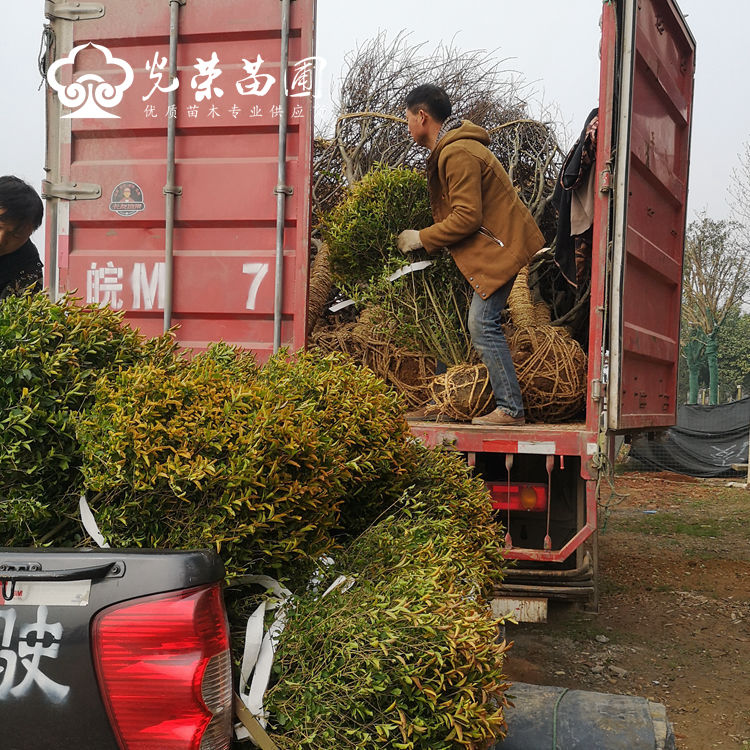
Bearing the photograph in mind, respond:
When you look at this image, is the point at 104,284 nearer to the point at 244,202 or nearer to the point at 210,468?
the point at 244,202

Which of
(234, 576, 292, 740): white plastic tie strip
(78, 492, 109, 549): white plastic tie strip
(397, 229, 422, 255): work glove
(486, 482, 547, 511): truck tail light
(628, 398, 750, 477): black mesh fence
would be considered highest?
(397, 229, 422, 255): work glove

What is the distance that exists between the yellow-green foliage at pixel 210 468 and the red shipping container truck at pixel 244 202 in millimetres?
2200

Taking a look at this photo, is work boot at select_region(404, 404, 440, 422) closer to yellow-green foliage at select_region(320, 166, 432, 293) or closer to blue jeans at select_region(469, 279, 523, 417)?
blue jeans at select_region(469, 279, 523, 417)

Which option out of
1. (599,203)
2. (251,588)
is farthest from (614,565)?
(251,588)

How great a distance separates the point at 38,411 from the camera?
5.31 feet

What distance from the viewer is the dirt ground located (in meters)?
3.79

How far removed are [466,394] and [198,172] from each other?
177 centimetres

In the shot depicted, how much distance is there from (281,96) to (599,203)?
163 cm

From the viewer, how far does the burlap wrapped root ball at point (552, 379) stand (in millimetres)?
4109

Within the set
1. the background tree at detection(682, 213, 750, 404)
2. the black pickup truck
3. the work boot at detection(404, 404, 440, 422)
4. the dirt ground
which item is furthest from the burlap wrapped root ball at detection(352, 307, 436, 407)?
the background tree at detection(682, 213, 750, 404)

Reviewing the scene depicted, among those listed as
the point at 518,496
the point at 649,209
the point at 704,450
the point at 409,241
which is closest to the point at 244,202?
the point at 409,241

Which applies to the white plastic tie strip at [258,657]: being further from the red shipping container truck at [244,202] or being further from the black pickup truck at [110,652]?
the red shipping container truck at [244,202]

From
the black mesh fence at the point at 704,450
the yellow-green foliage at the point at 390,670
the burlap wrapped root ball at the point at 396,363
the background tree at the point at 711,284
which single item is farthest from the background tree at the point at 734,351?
the yellow-green foliage at the point at 390,670

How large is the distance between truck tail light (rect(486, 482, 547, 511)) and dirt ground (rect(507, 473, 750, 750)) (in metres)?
0.88
